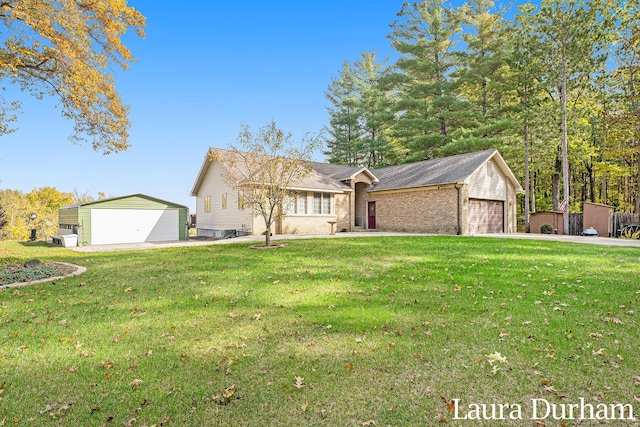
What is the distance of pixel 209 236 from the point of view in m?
22.3

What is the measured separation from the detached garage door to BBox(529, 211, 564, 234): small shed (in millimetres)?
2743

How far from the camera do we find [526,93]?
24.9 metres

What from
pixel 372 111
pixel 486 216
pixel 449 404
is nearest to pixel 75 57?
pixel 449 404

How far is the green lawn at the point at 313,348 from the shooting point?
2699mm

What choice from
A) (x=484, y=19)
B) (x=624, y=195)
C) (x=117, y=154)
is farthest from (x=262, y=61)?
(x=624, y=195)

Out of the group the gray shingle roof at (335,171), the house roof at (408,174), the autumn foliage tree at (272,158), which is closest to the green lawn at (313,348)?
the autumn foliage tree at (272,158)

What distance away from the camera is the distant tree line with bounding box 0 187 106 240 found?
35.1 m

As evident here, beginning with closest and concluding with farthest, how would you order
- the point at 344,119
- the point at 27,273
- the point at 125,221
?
the point at 27,273
the point at 125,221
the point at 344,119

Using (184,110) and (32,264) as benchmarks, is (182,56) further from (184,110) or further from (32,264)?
(32,264)

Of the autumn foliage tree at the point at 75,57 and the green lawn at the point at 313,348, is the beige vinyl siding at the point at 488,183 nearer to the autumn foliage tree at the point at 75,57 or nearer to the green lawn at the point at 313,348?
the green lawn at the point at 313,348

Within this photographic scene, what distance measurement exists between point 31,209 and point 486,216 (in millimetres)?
49965

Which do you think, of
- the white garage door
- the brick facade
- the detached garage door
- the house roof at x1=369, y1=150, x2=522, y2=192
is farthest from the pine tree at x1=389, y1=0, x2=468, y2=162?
the white garage door

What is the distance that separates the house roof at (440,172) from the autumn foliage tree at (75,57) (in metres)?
15.8

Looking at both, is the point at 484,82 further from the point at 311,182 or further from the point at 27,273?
the point at 27,273
